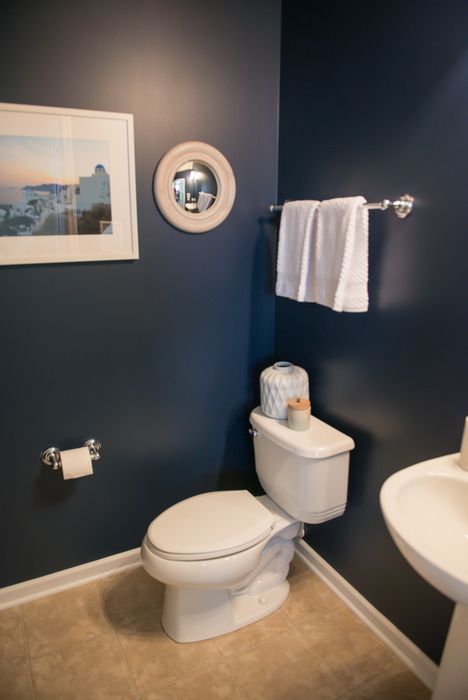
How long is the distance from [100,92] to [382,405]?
1.46m

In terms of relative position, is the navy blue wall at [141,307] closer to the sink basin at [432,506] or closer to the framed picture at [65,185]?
the framed picture at [65,185]

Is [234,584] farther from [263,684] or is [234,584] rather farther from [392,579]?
[392,579]

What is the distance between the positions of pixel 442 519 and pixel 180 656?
1.10m

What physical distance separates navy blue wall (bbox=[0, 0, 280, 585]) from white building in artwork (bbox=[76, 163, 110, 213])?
138mm

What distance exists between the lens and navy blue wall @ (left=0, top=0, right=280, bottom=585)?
1630 mm

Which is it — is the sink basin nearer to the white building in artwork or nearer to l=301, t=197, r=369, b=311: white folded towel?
l=301, t=197, r=369, b=311: white folded towel

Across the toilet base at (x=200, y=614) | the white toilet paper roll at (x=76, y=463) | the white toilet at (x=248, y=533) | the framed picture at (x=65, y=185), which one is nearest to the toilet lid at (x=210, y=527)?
the white toilet at (x=248, y=533)

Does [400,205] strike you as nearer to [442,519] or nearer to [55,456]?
[442,519]

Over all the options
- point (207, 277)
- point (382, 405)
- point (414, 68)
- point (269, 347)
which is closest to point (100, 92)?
point (207, 277)

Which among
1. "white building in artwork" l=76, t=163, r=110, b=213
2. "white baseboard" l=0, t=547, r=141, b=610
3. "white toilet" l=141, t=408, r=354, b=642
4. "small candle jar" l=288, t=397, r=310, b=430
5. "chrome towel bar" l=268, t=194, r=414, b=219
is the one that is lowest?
"white baseboard" l=0, t=547, r=141, b=610

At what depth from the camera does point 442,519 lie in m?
1.20

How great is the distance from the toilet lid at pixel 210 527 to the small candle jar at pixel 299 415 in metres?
0.34

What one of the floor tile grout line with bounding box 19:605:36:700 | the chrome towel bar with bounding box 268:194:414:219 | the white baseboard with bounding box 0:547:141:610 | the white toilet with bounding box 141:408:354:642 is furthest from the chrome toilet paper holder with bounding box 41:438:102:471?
the chrome towel bar with bounding box 268:194:414:219

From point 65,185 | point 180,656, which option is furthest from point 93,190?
point 180,656
